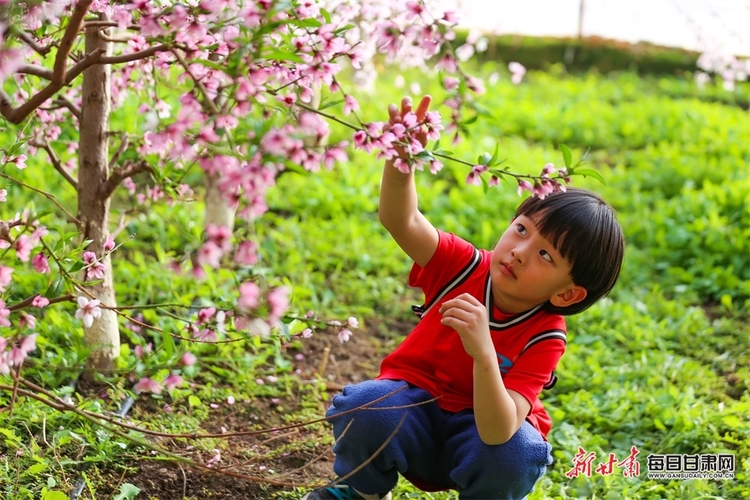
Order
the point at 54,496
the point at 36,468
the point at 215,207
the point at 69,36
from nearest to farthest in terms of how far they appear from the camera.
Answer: the point at 69,36 → the point at 54,496 → the point at 36,468 → the point at 215,207

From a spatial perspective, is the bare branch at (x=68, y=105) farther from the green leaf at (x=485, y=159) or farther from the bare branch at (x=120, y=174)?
the green leaf at (x=485, y=159)

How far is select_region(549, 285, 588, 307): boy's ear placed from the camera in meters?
2.10

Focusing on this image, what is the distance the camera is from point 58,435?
2.23 meters

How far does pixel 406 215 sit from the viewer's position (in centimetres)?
206

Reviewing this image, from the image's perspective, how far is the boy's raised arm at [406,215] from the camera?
6.53 feet

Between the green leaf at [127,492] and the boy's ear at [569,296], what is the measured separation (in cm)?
119

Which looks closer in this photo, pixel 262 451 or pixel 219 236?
pixel 219 236

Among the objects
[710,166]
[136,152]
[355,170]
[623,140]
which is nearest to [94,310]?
[136,152]

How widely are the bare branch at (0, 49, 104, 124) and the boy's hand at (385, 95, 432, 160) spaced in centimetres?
67

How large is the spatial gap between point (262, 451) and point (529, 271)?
1.02m

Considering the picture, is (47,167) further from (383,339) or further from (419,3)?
(419,3)

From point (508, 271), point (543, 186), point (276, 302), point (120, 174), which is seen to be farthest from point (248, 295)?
point (120, 174)

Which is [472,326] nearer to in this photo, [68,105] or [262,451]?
[262,451]

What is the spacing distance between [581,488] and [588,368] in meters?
0.80
